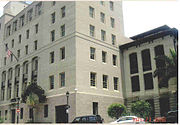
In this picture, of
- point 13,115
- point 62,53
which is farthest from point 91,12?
point 13,115

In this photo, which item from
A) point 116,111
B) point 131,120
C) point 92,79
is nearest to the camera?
point 131,120

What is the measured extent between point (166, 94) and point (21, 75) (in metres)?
27.3

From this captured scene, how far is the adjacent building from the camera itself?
33562 millimetres

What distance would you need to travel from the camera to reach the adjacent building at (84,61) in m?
33.6

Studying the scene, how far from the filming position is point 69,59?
112ft

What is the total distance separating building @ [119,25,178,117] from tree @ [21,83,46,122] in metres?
14.1

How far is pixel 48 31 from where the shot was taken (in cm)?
4006

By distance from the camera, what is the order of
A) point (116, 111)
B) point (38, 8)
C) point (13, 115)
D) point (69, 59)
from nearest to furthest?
point (116, 111), point (69, 59), point (13, 115), point (38, 8)

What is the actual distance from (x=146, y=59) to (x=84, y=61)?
35.4ft

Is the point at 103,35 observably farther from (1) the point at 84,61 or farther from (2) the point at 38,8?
(2) the point at 38,8

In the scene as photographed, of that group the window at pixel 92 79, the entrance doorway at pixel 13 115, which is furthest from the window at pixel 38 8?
the entrance doorway at pixel 13 115

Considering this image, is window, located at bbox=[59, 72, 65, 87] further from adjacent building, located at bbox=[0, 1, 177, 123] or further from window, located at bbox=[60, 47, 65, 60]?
window, located at bbox=[60, 47, 65, 60]

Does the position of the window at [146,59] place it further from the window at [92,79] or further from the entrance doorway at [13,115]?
the entrance doorway at [13,115]

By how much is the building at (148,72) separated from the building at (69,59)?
5.53ft
